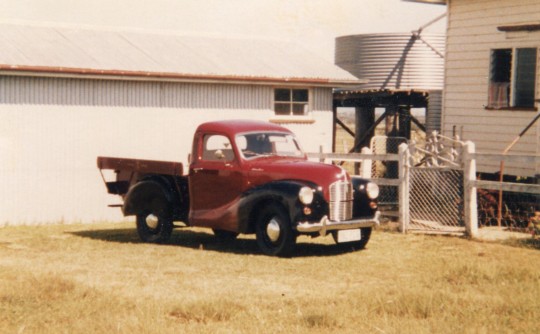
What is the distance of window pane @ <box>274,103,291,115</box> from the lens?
2162 centimetres

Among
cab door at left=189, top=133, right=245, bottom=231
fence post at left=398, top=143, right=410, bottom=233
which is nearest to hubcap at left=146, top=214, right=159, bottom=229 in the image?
cab door at left=189, top=133, right=245, bottom=231

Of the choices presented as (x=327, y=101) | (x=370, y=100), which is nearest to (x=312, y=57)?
(x=327, y=101)

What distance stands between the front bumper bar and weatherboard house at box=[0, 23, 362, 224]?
26.6ft

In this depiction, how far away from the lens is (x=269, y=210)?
481 inches

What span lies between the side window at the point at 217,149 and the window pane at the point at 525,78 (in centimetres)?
814

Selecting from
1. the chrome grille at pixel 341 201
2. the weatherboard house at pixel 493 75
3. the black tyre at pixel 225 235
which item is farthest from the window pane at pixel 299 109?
the chrome grille at pixel 341 201

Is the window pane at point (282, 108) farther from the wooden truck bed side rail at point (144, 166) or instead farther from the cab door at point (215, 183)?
the cab door at point (215, 183)

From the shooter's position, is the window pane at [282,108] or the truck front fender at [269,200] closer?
the truck front fender at [269,200]

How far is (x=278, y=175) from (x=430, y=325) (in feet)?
17.3

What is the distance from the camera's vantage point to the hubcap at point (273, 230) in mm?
12062

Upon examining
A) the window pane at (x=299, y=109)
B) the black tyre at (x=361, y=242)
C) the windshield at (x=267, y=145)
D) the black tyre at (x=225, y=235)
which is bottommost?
the black tyre at (x=225, y=235)

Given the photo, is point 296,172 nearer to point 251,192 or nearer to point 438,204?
point 251,192

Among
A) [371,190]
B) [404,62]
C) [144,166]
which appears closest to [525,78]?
[371,190]

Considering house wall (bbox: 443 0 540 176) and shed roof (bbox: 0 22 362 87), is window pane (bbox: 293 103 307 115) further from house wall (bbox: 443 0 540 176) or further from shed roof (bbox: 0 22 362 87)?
house wall (bbox: 443 0 540 176)
